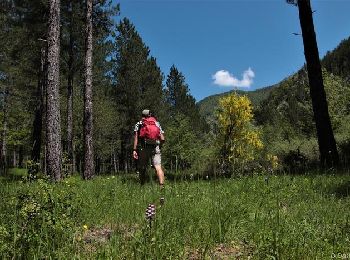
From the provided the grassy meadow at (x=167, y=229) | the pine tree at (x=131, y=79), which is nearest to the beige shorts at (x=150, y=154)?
the grassy meadow at (x=167, y=229)

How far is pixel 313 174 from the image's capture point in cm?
858

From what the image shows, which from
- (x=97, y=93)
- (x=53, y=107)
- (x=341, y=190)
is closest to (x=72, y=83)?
(x=97, y=93)

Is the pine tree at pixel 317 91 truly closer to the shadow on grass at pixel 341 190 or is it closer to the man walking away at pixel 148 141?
the shadow on grass at pixel 341 190

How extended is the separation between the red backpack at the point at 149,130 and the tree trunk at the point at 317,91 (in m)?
4.37

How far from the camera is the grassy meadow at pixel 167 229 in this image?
11.0ft

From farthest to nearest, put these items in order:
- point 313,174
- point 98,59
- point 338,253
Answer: point 98,59
point 313,174
point 338,253

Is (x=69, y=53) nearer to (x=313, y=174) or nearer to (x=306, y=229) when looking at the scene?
(x=313, y=174)

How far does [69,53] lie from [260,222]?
24884 millimetres

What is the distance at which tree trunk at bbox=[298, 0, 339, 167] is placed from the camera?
11.0 meters

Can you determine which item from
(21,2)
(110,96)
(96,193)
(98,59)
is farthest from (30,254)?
(110,96)

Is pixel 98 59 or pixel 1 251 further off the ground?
pixel 98 59

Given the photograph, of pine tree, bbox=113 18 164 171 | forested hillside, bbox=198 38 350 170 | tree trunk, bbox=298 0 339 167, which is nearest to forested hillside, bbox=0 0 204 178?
pine tree, bbox=113 18 164 171

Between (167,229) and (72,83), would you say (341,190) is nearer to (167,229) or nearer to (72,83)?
(167,229)

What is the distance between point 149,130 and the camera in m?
9.43
